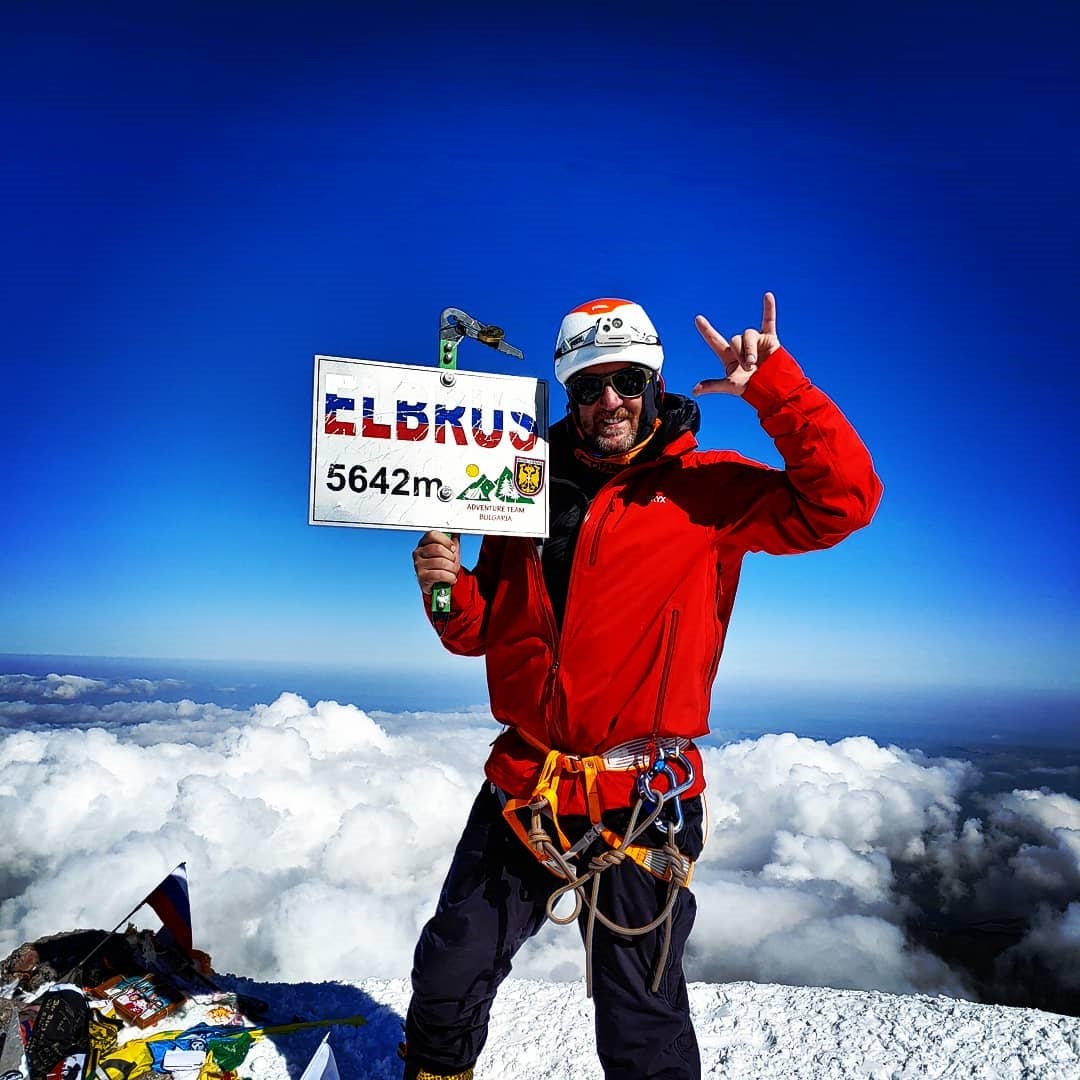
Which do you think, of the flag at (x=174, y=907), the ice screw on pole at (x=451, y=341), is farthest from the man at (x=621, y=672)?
the flag at (x=174, y=907)

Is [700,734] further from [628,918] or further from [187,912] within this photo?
[187,912]

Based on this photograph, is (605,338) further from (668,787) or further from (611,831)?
(611,831)

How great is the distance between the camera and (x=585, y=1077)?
18.1ft

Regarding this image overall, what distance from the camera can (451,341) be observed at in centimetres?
369

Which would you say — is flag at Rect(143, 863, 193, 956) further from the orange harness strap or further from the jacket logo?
the jacket logo

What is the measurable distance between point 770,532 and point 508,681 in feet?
4.75

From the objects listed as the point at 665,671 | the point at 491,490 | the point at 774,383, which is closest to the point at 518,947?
the point at 665,671

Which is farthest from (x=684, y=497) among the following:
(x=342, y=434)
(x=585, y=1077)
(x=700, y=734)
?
(x=585, y=1077)

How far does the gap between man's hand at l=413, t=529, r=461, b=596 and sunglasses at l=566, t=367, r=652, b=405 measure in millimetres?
960

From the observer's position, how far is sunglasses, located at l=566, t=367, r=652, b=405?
3.69m

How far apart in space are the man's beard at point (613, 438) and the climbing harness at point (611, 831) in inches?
54.4

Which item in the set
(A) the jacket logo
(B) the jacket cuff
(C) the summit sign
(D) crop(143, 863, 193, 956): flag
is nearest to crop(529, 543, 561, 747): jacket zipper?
(C) the summit sign

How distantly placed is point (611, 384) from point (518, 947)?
279 cm

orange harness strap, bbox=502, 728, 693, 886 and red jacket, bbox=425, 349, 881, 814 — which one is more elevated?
red jacket, bbox=425, 349, 881, 814
